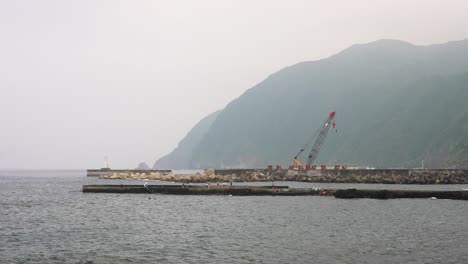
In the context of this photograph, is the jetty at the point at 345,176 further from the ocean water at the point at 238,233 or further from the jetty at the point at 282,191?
the ocean water at the point at 238,233

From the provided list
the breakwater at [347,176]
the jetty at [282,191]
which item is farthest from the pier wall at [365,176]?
the jetty at [282,191]

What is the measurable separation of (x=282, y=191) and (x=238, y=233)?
4012 cm

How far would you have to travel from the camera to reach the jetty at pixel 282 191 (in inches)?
3088

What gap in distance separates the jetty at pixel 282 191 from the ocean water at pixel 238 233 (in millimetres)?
4209

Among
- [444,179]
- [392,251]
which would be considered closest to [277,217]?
[392,251]

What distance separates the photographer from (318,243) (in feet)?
128

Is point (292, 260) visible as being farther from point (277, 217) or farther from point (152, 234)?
point (277, 217)

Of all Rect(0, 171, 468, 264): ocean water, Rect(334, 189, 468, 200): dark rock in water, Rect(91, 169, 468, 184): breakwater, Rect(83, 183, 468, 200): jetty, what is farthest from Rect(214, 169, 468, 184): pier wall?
Rect(0, 171, 468, 264): ocean water

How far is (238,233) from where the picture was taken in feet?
149

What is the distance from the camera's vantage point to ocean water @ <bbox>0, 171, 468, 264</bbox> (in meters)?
33.6

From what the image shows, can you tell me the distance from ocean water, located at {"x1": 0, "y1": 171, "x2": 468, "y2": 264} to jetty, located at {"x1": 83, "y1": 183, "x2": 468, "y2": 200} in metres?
4.21

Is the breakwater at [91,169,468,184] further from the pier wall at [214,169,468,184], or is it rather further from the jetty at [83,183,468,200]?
the jetty at [83,183,468,200]

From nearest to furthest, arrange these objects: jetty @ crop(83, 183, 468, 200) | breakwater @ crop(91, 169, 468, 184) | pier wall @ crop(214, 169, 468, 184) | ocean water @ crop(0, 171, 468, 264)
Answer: ocean water @ crop(0, 171, 468, 264)
jetty @ crop(83, 183, 468, 200)
pier wall @ crop(214, 169, 468, 184)
breakwater @ crop(91, 169, 468, 184)

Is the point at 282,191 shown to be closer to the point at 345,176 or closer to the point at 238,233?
the point at 238,233
